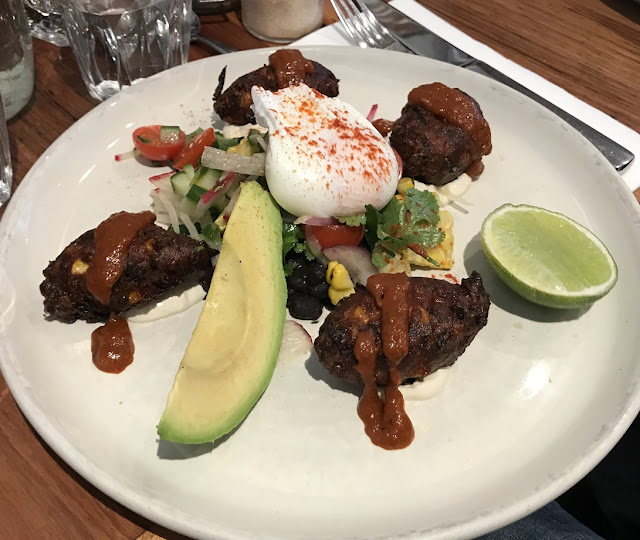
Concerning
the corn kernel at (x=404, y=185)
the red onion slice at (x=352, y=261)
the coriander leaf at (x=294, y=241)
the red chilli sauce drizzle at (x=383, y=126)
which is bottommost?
the red onion slice at (x=352, y=261)

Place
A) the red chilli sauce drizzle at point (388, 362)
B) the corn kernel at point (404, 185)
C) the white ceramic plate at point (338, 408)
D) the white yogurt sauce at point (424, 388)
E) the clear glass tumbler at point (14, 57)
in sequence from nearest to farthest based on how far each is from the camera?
the white ceramic plate at point (338, 408) → the red chilli sauce drizzle at point (388, 362) → the white yogurt sauce at point (424, 388) → the corn kernel at point (404, 185) → the clear glass tumbler at point (14, 57)

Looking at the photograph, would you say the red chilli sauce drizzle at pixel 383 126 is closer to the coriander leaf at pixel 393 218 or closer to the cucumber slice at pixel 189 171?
the coriander leaf at pixel 393 218

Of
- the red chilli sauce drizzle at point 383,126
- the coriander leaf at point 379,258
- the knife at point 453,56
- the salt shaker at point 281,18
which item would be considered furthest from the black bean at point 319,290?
the salt shaker at point 281,18

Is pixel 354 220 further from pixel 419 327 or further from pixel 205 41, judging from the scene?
pixel 205 41

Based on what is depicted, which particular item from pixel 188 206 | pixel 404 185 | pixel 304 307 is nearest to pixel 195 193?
pixel 188 206

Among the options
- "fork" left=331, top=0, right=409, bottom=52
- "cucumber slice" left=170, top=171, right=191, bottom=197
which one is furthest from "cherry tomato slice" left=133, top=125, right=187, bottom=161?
"fork" left=331, top=0, right=409, bottom=52

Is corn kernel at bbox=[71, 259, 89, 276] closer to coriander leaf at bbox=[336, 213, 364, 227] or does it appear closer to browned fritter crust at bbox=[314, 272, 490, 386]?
browned fritter crust at bbox=[314, 272, 490, 386]

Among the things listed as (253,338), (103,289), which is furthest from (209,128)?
(253,338)

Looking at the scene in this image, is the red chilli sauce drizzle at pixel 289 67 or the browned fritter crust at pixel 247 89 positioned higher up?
the red chilli sauce drizzle at pixel 289 67
